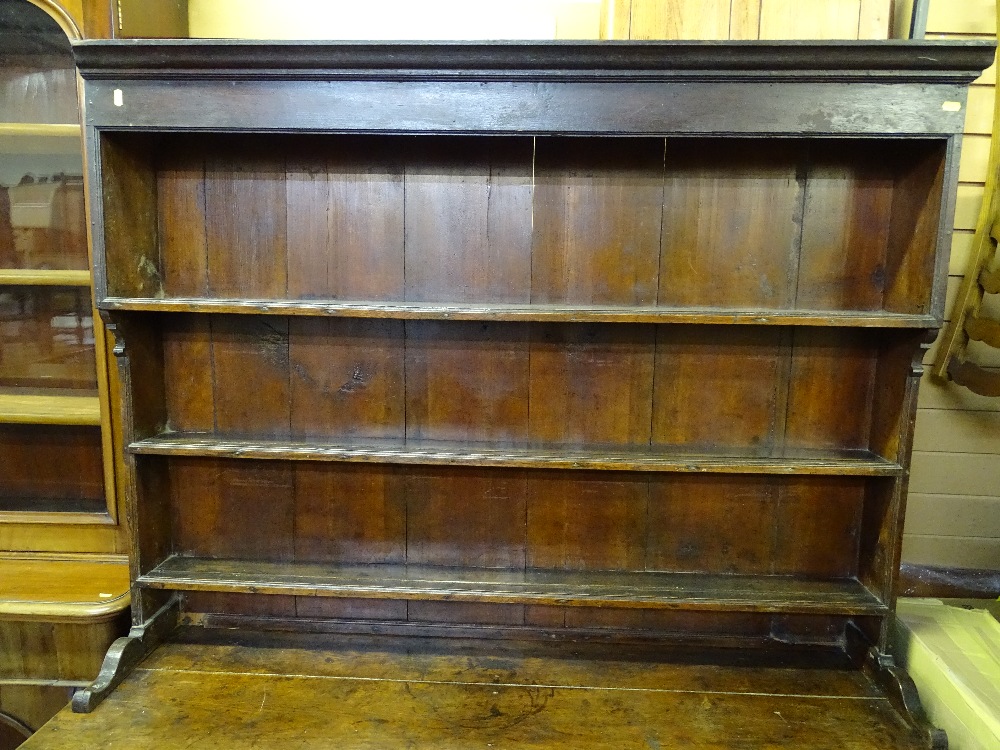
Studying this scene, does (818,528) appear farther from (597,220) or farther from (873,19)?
(873,19)

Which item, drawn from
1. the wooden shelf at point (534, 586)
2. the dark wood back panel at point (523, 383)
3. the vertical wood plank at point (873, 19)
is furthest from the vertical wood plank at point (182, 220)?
the vertical wood plank at point (873, 19)

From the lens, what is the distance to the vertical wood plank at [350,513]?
1.74 metres

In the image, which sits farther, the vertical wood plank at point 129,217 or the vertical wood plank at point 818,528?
the vertical wood plank at point 818,528

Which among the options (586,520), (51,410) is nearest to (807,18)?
(586,520)

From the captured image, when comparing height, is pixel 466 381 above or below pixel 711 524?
above

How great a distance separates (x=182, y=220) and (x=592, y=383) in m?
1.13

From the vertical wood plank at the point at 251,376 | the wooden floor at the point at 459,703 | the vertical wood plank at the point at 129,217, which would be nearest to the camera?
the wooden floor at the point at 459,703

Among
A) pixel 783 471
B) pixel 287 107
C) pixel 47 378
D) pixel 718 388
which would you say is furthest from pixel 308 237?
pixel 783 471

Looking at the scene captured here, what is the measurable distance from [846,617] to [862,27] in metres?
1.46

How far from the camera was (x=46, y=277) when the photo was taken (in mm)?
1646

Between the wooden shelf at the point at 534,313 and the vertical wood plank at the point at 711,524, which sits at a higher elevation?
the wooden shelf at the point at 534,313

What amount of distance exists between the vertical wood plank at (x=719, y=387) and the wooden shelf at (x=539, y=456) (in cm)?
5

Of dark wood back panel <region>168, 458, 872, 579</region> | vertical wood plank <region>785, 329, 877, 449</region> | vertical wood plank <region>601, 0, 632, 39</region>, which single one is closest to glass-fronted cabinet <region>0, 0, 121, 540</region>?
dark wood back panel <region>168, 458, 872, 579</region>

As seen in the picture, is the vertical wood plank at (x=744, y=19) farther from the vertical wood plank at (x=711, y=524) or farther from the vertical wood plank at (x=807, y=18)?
the vertical wood plank at (x=711, y=524)
